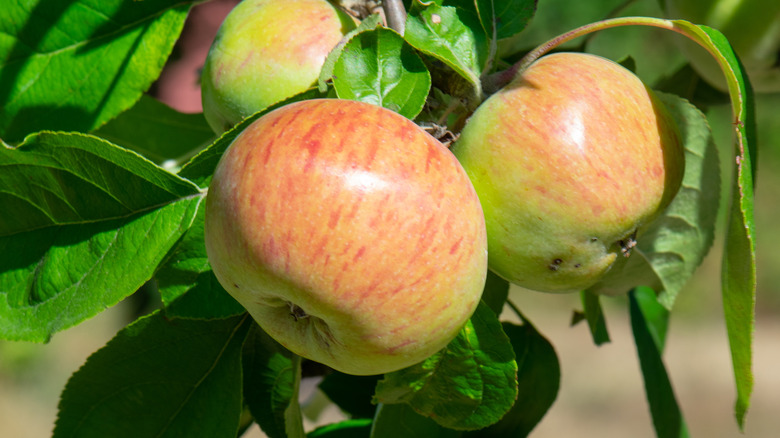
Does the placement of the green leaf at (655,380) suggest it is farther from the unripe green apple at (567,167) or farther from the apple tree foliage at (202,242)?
the unripe green apple at (567,167)

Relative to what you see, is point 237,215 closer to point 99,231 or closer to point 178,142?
point 99,231

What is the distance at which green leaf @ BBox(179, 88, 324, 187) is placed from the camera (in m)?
0.72

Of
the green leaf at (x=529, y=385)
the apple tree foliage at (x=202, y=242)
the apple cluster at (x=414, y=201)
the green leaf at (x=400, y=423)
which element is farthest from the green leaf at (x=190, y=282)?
the green leaf at (x=529, y=385)

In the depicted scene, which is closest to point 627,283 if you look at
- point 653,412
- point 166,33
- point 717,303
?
point 653,412

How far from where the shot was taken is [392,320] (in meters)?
0.60

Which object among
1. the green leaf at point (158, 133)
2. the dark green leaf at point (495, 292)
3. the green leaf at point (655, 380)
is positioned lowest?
the green leaf at point (655, 380)

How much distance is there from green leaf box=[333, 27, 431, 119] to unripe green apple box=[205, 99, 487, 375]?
68 millimetres

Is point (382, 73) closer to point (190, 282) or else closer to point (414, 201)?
point (414, 201)

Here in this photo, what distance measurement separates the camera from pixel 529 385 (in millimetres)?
996

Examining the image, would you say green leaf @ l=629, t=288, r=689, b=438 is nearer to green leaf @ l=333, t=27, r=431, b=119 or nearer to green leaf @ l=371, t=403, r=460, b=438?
green leaf @ l=371, t=403, r=460, b=438

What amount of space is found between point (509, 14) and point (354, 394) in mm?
564

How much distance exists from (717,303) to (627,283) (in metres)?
5.03

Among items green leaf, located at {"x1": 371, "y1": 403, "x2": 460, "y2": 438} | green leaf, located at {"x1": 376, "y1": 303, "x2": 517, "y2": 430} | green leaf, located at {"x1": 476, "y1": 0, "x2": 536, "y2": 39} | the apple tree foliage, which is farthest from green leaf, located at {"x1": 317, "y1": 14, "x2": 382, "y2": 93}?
green leaf, located at {"x1": 371, "y1": 403, "x2": 460, "y2": 438}

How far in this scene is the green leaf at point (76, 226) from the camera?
2.44 ft
